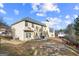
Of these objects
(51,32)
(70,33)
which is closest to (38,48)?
(51,32)

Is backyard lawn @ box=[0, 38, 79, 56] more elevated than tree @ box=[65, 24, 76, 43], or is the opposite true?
tree @ box=[65, 24, 76, 43]

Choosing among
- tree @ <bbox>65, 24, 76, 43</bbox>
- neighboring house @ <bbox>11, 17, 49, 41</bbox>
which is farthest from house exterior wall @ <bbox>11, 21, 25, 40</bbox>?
tree @ <bbox>65, 24, 76, 43</bbox>

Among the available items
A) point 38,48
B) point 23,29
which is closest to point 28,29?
point 23,29

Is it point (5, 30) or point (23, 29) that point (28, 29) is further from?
point (5, 30)

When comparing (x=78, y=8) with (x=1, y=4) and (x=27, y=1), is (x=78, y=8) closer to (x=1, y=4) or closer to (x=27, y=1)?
(x=27, y=1)

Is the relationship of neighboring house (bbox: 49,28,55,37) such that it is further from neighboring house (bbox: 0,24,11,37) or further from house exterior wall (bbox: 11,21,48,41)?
neighboring house (bbox: 0,24,11,37)

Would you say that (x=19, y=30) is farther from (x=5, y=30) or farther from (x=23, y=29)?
(x=5, y=30)

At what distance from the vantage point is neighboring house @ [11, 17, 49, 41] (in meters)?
2.05

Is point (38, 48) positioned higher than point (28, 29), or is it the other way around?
point (28, 29)

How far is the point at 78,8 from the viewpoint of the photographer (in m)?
2.04

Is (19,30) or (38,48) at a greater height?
(19,30)

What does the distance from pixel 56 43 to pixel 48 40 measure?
0.29 ft

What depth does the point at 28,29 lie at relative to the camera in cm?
208

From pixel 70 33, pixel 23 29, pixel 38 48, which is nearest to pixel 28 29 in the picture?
pixel 23 29
